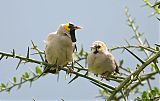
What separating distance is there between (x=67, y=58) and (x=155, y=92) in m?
0.95

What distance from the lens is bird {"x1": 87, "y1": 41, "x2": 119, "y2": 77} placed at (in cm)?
250

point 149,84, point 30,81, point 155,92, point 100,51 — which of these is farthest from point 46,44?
point 155,92

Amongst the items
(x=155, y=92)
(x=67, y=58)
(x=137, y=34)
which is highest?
(x=137, y=34)

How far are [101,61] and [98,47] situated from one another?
14cm

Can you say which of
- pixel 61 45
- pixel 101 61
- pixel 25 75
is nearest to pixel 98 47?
pixel 101 61

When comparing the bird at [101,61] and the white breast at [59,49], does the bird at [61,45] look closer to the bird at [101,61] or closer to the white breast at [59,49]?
the white breast at [59,49]

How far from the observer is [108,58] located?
270 centimetres

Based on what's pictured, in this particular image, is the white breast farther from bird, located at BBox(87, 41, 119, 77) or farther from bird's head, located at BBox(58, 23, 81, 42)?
bird, located at BBox(87, 41, 119, 77)

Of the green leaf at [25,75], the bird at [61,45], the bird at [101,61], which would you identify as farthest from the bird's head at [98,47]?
the green leaf at [25,75]

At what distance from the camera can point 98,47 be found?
2779mm

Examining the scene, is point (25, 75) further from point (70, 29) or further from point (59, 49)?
point (70, 29)

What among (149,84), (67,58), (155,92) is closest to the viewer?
(155,92)

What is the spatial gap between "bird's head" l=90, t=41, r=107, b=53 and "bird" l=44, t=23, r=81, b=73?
0.56ft

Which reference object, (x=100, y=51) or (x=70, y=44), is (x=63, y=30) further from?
(x=100, y=51)
